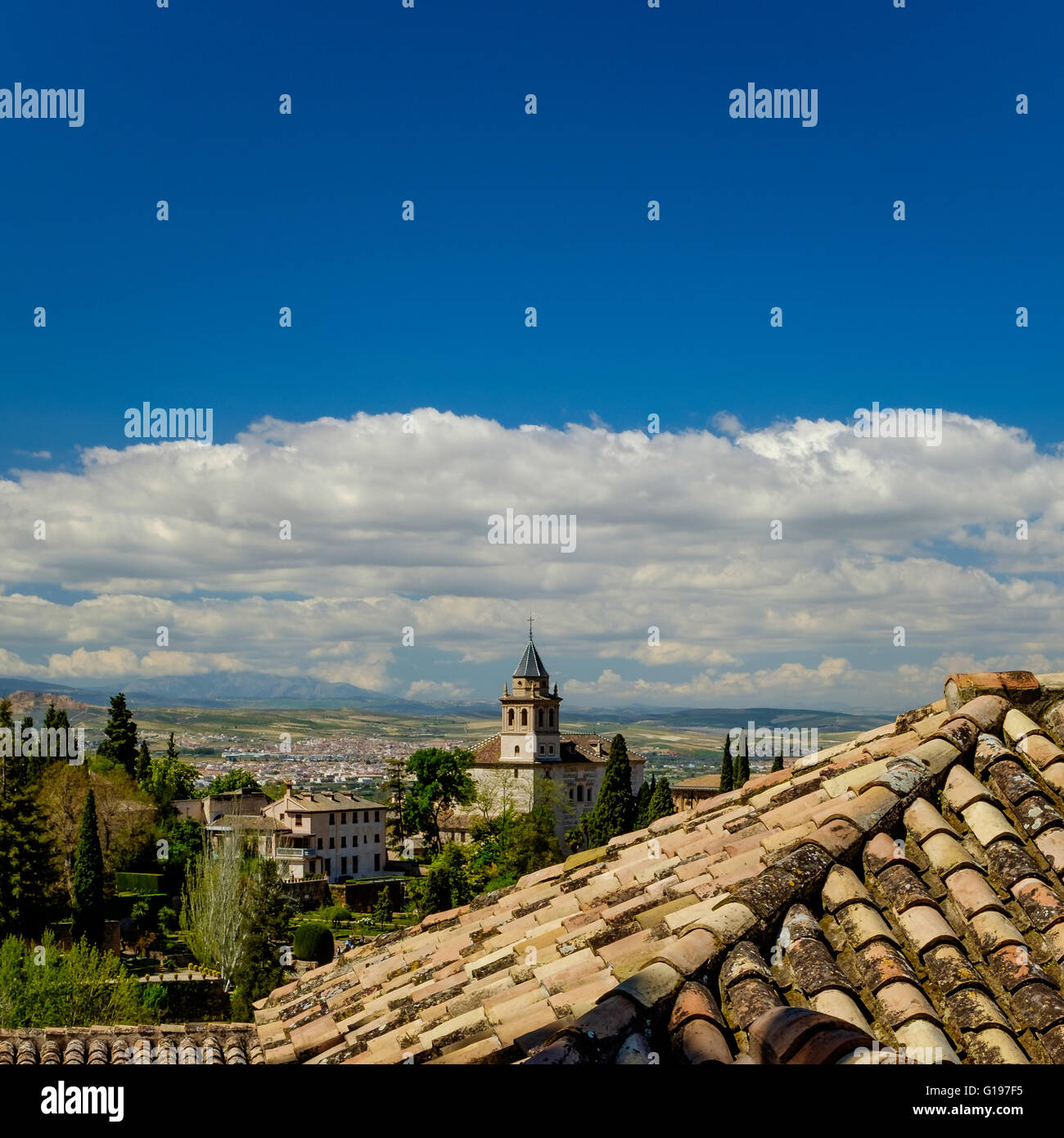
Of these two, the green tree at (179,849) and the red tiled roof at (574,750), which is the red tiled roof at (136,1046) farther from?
the red tiled roof at (574,750)

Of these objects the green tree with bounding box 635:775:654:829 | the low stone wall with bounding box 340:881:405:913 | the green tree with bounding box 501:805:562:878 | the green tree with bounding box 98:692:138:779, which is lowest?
the low stone wall with bounding box 340:881:405:913

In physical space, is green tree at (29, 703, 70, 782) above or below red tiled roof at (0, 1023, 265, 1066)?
below

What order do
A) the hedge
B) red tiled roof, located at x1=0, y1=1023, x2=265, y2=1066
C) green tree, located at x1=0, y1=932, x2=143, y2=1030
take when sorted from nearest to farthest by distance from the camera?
1. red tiled roof, located at x1=0, y1=1023, x2=265, y2=1066
2. green tree, located at x1=0, y1=932, x2=143, y2=1030
3. the hedge

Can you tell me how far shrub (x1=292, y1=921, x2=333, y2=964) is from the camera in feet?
150

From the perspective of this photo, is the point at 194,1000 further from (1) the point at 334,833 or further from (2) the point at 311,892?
(1) the point at 334,833

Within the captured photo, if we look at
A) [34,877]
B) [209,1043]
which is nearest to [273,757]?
[34,877]

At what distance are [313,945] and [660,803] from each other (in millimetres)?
27825

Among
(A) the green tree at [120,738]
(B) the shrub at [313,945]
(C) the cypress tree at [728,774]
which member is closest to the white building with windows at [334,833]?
(A) the green tree at [120,738]

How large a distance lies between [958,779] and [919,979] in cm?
144

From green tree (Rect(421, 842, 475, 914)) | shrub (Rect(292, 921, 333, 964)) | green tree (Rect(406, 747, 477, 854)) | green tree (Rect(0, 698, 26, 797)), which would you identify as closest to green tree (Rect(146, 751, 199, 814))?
green tree (Rect(0, 698, 26, 797))

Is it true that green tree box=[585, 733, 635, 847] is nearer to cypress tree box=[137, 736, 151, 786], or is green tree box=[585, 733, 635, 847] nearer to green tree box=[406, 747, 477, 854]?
green tree box=[406, 747, 477, 854]

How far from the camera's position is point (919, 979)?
450cm

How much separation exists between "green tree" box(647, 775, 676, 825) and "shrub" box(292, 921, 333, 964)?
24.3 meters

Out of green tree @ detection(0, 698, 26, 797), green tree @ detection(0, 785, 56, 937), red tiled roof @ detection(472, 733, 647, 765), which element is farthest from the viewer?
red tiled roof @ detection(472, 733, 647, 765)
